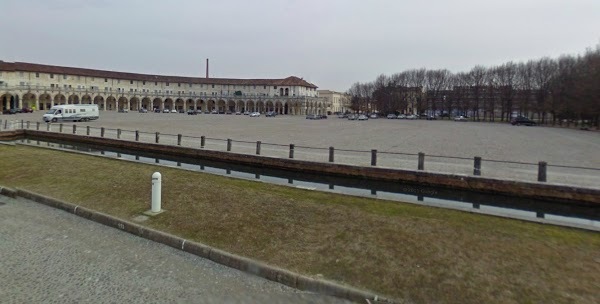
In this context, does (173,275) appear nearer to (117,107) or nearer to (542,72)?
(542,72)

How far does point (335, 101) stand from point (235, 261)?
500ft

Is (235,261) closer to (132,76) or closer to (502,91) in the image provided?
(502,91)

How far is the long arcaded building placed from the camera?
83.7 m

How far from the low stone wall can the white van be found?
1213 inches

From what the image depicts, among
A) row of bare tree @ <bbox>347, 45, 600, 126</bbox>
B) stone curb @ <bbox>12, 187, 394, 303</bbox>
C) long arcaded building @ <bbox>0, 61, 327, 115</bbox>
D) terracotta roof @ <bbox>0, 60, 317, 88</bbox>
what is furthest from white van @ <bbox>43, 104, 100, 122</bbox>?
row of bare tree @ <bbox>347, 45, 600, 126</bbox>

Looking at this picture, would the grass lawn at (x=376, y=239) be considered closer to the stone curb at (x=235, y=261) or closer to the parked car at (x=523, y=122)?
the stone curb at (x=235, y=261)

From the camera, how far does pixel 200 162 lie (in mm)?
17000

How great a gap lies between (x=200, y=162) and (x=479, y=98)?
7732 centimetres

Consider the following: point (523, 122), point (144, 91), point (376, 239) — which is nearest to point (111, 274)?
point (376, 239)

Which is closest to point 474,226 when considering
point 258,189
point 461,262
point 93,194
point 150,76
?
point 461,262

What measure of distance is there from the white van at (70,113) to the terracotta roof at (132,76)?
5451 cm

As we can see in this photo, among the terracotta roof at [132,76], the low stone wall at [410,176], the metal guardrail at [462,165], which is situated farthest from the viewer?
the terracotta roof at [132,76]

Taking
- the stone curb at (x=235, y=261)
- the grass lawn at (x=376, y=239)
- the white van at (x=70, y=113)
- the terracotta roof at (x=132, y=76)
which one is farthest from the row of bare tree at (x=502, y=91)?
the white van at (x=70, y=113)

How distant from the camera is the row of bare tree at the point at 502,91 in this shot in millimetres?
45031
